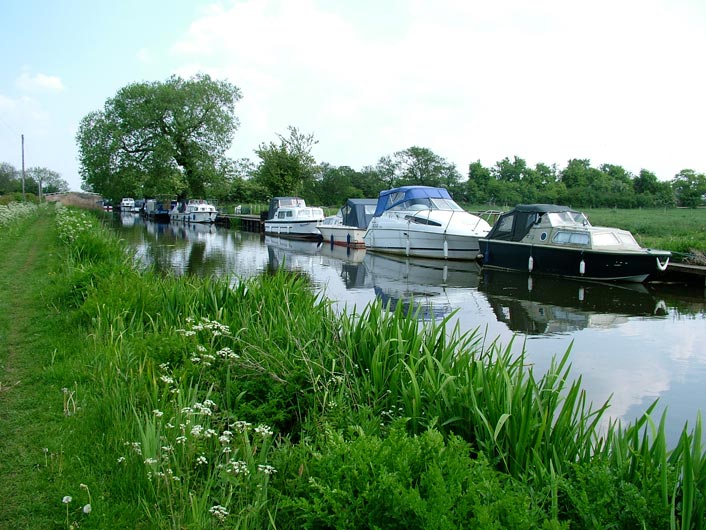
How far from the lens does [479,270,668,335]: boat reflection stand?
40.3 ft

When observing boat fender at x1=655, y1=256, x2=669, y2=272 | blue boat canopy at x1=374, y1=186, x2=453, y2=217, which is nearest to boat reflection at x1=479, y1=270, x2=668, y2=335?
boat fender at x1=655, y1=256, x2=669, y2=272

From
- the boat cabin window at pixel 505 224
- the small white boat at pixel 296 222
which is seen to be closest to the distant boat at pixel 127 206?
the small white boat at pixel 296 222

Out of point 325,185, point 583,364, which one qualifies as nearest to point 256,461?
point 583,364

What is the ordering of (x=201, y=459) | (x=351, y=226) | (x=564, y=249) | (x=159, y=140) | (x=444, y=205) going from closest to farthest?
1. (x=201, y=459)
2. (x=564, y=249)
3. (x=444, y=205)
4. (x=351, y=226)
5. (x=159, y=140)

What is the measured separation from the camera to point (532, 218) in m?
20.4

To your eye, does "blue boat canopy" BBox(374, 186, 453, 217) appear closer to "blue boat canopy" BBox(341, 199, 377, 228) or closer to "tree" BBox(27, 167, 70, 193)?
"blue boat canopy" BBox(341, 199, 377, 228)

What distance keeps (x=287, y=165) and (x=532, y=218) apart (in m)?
34.4

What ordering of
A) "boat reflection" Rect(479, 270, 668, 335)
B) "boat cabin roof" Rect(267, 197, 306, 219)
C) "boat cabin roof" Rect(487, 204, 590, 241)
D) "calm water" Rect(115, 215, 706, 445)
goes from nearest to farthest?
"calm water" Rect(115, 215, 706, 445) < "boat reflection" Rect(479, 270, 668, 335) < "boat cabin roof" Rect(487, 204, 590, 241) < "boat cabin roof" Rect(267, 197, 306, 219)

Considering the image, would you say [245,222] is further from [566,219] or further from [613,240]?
[613,240]

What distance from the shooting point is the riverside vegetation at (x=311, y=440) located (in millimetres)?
2799

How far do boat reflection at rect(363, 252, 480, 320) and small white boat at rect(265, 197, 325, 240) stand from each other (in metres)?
11.9

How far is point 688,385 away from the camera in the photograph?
807 centimetres

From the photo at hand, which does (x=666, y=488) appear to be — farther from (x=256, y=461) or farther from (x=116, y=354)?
(x=116, y=354)

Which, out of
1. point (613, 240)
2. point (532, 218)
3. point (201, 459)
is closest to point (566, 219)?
point (532, 218)
